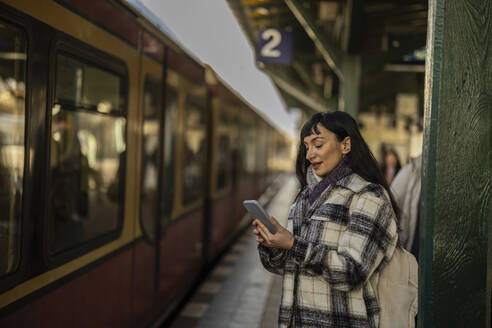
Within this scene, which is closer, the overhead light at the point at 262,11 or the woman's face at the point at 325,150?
the woman's face at the point at 325,150

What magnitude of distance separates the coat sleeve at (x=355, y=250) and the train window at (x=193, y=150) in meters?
3.42

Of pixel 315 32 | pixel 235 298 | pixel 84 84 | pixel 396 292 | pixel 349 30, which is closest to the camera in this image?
pixel 396 292

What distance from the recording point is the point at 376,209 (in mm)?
1714

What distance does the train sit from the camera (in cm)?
217

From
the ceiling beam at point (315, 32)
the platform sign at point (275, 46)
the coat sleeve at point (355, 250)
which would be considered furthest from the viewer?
the platform sign at point (275, 46)

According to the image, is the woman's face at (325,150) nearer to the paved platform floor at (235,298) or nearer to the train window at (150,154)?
the train window at (150,154)

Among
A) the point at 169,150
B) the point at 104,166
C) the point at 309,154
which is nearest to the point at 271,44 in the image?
the point at 169,150

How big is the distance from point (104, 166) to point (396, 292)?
20.8 ft

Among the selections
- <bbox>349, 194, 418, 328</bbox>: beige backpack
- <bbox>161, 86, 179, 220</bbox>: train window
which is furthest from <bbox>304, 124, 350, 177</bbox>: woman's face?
<bbox>161, 86, 179, 220</bbox>: train window

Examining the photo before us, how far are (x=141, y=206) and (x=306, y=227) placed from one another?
2.11 meters

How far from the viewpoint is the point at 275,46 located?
21.9 feet

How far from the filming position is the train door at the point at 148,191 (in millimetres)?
3633

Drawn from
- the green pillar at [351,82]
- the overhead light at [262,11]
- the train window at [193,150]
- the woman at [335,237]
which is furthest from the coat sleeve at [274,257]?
the overhead light at [262,11]

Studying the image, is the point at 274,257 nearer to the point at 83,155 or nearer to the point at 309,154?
the point at 309,154
